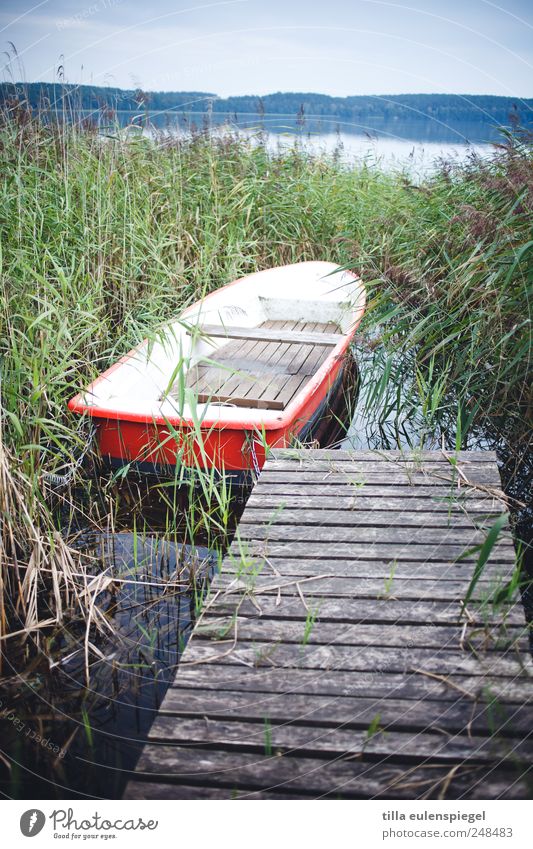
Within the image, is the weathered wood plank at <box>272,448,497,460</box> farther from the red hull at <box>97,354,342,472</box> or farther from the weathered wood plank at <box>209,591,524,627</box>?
the weathered wood plank at <box>209,591,524,627</box>

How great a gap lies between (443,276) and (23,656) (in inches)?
133

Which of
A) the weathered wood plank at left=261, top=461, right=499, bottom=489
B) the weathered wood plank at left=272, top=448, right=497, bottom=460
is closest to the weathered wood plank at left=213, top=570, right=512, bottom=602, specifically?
the weathered wood plank at left=261, top=461, right=499, bottom=489

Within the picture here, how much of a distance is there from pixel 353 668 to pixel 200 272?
Result: 436cm

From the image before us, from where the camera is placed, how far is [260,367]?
477 cm

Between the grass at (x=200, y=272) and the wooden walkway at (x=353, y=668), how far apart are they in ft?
2.24

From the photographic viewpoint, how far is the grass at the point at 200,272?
9.09 ft

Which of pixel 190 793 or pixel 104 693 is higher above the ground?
pixel 190 793

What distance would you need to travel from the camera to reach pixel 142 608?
110 inches

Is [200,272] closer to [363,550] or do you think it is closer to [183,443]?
[183,443]

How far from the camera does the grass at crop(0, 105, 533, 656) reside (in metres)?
2.77

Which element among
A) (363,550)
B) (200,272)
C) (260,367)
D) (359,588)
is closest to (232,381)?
(260,367)

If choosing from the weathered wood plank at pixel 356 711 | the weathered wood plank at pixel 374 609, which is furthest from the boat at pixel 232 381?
the weathered wood plank at pixel 356 711

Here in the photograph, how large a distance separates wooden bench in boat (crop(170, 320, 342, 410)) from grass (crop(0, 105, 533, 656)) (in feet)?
1.26

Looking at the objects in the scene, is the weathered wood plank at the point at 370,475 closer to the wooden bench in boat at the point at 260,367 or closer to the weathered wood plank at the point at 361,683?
the wooden bench in boat at the point at 260,367
